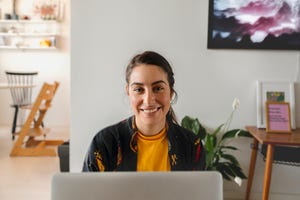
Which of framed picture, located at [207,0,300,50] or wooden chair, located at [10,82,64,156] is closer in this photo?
framed picture, located at [207,0,300,50]

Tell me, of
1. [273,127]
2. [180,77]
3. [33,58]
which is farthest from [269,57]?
[33,58]

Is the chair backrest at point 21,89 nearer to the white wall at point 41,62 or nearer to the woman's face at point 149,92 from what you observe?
the white wall at point 41,62

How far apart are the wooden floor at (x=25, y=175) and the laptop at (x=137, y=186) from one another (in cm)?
191

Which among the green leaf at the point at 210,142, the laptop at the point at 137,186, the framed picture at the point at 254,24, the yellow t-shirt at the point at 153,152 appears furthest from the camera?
the framed picture at the point at 254,24

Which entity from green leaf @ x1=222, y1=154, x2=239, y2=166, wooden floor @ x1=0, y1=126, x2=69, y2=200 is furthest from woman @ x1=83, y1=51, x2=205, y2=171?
wooden floor @ x1=0, y1=126, x2=69, y2=200

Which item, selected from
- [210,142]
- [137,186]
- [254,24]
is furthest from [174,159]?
[254,24]

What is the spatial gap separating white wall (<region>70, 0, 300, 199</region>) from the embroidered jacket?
4.70 feet

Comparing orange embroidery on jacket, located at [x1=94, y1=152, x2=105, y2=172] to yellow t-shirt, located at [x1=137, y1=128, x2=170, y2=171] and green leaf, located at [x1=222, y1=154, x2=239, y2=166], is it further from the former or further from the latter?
green leaf, located at [x1=222, y1=154, x2=239, y2=166]

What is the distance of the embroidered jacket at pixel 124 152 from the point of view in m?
1.03

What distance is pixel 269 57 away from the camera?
2480 mm

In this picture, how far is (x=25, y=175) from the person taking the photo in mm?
3184

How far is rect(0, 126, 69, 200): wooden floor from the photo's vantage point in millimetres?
2729

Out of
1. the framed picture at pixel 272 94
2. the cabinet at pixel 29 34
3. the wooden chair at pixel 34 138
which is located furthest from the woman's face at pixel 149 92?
the cabinet at pixel 29 34

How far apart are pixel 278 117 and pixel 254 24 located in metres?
0.70
